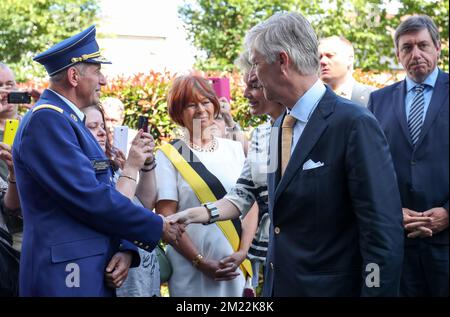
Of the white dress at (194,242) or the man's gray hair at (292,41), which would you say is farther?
the white dress at (194,242)

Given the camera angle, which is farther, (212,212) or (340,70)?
(340,70)

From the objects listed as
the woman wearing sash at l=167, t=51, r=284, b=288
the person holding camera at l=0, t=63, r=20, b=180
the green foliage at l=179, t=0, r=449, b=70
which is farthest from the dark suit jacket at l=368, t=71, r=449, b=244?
the green foliage at l=179, t=0, r=449, b=70

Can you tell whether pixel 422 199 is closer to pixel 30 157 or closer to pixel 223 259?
pixel 223 259

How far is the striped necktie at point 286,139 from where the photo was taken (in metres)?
3.20

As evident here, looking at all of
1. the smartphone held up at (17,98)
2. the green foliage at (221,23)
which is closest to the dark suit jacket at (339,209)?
the smartphone held up at (17,98)

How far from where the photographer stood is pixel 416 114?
4348 mm

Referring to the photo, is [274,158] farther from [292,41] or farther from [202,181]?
[202,181]

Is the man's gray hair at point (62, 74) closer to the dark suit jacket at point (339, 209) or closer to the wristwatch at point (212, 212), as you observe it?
the wristwatch at point (212, 212)

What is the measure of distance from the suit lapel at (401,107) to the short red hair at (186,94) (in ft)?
4.22

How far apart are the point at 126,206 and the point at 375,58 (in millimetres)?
15755

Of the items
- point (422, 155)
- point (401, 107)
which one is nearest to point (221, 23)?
point (401, 107)

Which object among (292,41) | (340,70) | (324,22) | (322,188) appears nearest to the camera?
(322,188)

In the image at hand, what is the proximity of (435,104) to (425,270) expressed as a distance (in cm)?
104

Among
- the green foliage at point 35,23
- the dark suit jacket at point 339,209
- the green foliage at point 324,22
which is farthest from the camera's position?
the green foliage at point 35,23
